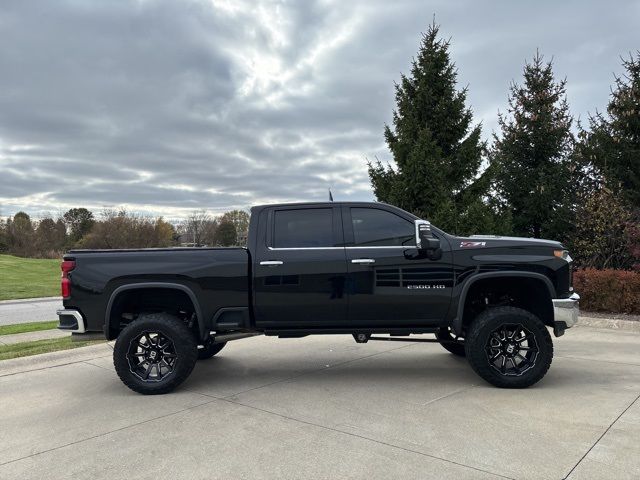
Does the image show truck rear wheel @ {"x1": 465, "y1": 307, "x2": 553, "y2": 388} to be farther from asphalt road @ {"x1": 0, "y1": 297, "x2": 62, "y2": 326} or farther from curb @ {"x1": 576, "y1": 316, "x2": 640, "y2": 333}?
asphalt road @ {"x1": 0, "y1": 297, "x2": 62, "y2": 326}

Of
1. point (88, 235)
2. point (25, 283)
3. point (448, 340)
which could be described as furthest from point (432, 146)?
point (88, 235)

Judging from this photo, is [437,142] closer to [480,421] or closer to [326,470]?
[480,421]

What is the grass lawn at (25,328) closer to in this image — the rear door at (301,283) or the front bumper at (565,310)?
the rear door at (301,283)

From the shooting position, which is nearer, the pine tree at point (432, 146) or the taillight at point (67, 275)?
the taillight at point (67, 275)

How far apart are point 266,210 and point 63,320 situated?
2464 mm

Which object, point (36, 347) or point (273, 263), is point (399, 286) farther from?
point (36, 347)

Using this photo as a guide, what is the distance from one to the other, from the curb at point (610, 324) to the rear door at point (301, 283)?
5.67 metres

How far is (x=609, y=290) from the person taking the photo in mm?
8977

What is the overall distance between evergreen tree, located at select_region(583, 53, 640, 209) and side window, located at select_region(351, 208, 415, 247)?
8.41m

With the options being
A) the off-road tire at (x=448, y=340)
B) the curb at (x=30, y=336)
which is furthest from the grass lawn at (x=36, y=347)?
the off-road tire at (x=448, y=340)

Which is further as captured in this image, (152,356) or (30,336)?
(30,336)

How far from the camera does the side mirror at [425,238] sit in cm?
479

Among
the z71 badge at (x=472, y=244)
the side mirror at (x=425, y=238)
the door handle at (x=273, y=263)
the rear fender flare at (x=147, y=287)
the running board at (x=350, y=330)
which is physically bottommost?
the running board at (x=350, y=330)

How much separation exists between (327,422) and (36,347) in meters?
5.66
